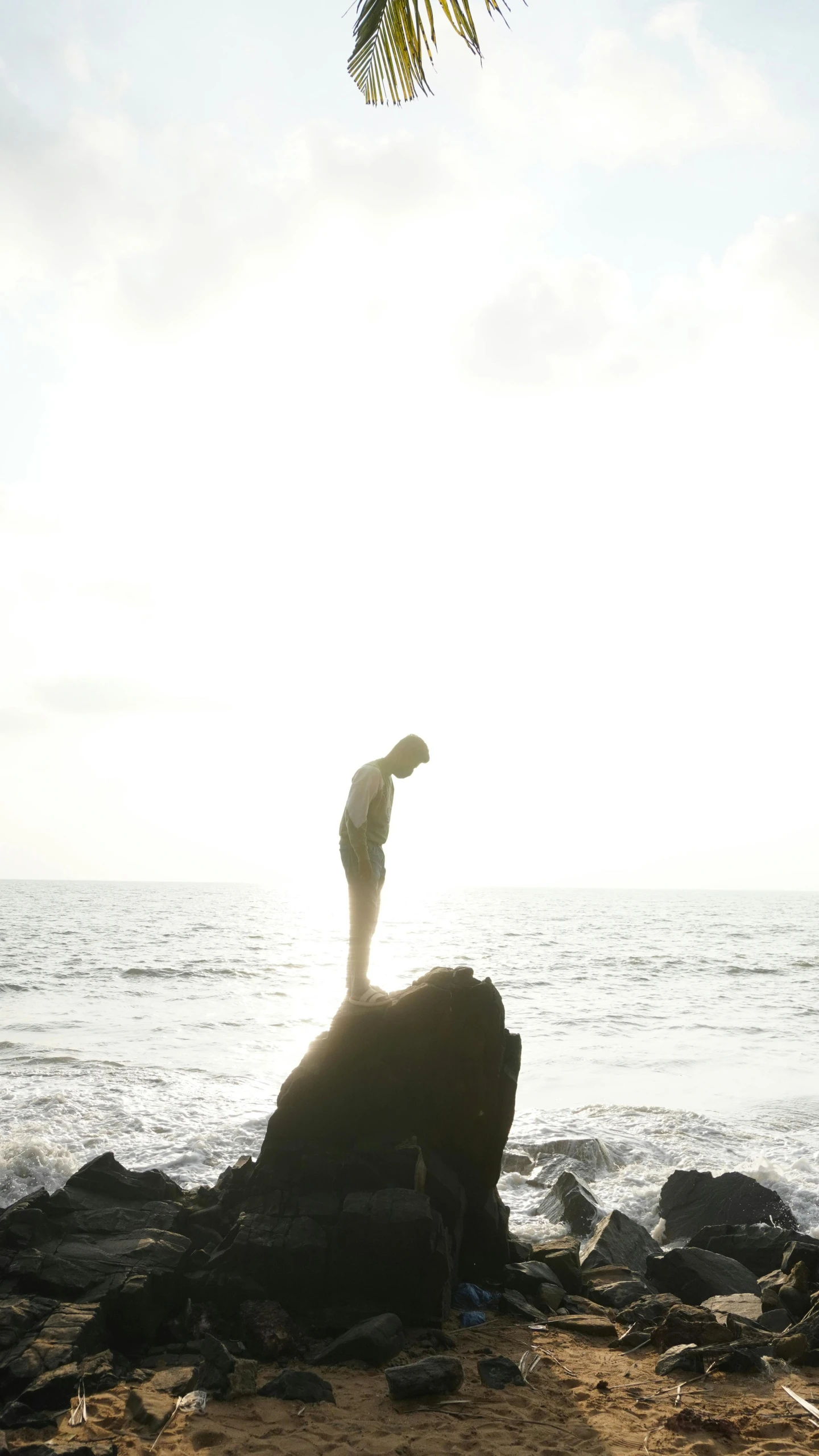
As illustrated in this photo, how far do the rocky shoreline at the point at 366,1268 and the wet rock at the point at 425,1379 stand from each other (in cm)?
1

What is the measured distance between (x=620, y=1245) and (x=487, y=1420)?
4.62 metres

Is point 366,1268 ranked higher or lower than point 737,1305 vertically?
higher

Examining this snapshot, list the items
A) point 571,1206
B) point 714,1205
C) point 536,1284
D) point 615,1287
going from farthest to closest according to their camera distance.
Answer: point 571,1206
point 714,1205
point 615,1287
point 536,1284

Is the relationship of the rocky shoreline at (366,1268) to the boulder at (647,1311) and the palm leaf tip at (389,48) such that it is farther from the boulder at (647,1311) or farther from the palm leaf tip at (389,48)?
the palm leaf tip at (389,48)

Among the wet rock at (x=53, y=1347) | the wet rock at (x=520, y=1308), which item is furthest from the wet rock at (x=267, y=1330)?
the wet rock at (x=520, y=1308)

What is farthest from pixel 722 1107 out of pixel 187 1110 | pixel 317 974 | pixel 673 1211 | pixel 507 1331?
pixel 317 974

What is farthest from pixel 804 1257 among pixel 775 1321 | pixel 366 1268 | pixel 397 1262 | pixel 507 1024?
pixel 507 1024

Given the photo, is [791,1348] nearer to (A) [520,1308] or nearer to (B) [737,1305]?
(B) [737,1305]

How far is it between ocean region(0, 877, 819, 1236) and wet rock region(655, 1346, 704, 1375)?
475cm

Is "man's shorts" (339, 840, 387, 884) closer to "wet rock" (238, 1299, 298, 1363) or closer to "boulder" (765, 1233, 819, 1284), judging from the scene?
"wet rock" (238, 1299, 298, 1363)

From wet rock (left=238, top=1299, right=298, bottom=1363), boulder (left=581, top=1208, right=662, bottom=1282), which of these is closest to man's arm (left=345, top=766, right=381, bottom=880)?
wet rock (left=238, top=1299, right=298, bottom=1363)

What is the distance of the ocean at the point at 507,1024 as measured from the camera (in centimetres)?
1320

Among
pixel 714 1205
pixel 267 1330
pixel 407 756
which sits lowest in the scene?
pixel 714 1205

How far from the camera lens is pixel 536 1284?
26.5 feet
